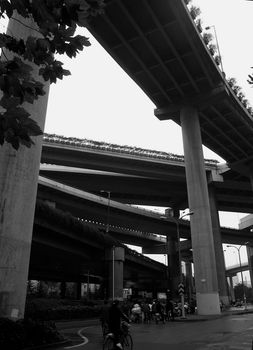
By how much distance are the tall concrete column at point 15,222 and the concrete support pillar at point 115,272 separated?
112 feet

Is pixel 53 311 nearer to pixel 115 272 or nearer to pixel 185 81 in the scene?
pixel 115 272

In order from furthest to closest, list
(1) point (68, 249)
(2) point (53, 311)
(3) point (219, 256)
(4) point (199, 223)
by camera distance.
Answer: (3) point (219, 256), (1) point (68, 249), (4) point (199, 223), (2) point (53, 311)

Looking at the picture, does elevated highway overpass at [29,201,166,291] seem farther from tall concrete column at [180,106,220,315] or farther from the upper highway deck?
the upper highway deck

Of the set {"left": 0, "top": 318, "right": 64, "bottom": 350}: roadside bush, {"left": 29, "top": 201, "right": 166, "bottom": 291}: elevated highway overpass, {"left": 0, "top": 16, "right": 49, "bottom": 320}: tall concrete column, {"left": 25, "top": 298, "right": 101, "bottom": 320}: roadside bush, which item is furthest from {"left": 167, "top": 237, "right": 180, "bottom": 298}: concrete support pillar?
{"left": 0, "top": 318, "right": 64, "bottom": 350}: roadside bush

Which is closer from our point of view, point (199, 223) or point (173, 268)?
point (199, 223)

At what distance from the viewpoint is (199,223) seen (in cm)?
4500

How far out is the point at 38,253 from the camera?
5091 centimetres

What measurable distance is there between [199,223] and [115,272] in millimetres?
13428

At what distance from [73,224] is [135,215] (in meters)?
31.0

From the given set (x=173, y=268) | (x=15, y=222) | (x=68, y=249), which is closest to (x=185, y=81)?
(x=68, y=249)

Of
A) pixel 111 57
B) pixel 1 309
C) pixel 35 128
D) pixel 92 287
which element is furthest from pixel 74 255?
pixel 92 287

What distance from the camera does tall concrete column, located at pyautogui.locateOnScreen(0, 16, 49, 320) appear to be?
15750 millimetres

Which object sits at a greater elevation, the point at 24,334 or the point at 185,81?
the point at 185,81

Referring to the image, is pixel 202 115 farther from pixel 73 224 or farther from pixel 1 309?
pixel 1 309
